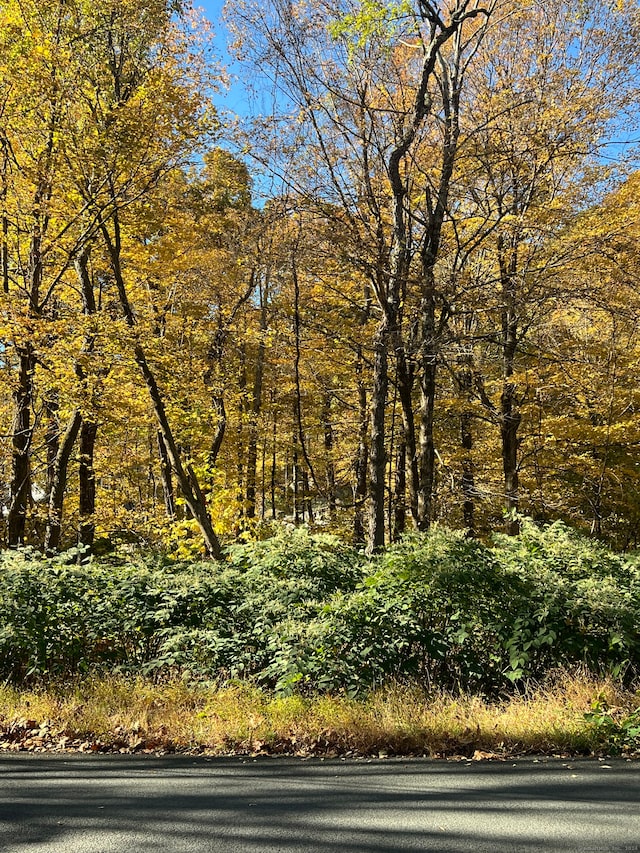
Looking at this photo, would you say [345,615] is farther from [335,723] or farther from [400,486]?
[400,486]

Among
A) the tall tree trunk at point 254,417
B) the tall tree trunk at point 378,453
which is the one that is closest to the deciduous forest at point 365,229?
the tall tree trunk at point 378,453

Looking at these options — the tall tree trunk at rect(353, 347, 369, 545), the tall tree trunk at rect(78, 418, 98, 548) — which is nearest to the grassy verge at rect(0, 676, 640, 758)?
the tall tree trunk at rect(353, 347, 369, 545)

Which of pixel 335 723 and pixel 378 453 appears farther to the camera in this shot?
pixel 378 453

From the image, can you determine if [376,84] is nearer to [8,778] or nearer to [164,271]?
[164,271]

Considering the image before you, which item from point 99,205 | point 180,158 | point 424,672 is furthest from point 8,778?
point 180,158

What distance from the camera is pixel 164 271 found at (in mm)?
15914

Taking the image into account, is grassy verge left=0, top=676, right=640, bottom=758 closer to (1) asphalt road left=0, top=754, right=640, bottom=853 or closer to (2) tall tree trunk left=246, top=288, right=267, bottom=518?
(1) asphalt road left=0, top=754, right=640, bottom=853

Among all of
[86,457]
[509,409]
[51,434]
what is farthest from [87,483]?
[509,409]

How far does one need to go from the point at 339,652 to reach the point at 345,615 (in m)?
0.35

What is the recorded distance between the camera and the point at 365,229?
11172 millimetres

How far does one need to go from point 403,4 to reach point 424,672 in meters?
9.59

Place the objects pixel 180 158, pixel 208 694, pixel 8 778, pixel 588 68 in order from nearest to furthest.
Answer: pixel 8 778 < pixel 208 694 < pixel 180 158 < pixel 588 68

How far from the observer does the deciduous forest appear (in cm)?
1053

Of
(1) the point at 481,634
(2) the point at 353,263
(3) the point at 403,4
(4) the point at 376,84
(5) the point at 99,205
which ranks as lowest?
(1) the point at 481,634
